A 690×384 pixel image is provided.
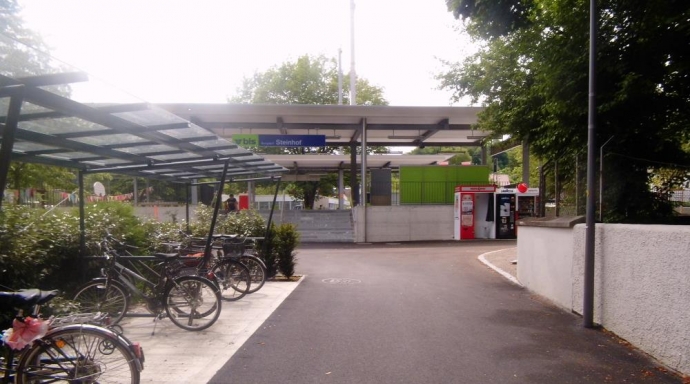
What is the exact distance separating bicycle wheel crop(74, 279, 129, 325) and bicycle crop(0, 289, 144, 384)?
8.98ft

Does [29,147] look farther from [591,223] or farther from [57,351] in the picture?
[591,223]

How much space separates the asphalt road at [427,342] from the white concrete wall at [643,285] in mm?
228

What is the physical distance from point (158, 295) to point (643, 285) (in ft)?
18.7

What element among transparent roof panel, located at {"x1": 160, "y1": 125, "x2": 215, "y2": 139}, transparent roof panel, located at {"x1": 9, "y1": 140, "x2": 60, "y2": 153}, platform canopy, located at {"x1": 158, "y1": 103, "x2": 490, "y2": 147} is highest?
platform canopy, located at {"x1": 158, "y1": 103, "x2": 490, "y2": 147}

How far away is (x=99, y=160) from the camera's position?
7.90 metres

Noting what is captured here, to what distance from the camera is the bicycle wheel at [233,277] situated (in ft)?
30.8

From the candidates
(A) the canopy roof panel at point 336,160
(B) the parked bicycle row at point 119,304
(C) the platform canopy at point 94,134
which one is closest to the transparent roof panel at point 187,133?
(C) the platform canopy at point 94,134

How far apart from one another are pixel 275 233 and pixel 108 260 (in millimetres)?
5552

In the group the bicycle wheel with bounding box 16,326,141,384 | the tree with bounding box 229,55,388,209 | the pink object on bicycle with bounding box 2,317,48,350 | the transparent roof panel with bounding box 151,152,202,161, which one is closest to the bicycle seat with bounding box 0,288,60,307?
the pink object on bicycle with bounding box 2,317,48,350

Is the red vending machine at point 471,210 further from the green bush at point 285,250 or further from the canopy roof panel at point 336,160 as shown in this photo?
the green bush at point 285,250

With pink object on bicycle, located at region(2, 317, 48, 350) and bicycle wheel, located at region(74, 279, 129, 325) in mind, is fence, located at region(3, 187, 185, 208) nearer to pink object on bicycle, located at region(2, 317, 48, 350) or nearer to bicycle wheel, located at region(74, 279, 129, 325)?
bicycle wheel, located at region(74, 279, 129, 325)

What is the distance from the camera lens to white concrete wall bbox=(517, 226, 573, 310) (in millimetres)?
8719

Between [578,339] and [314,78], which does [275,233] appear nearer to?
[578,339]

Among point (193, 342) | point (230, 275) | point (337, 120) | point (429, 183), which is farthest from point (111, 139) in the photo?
point (429, 183)
